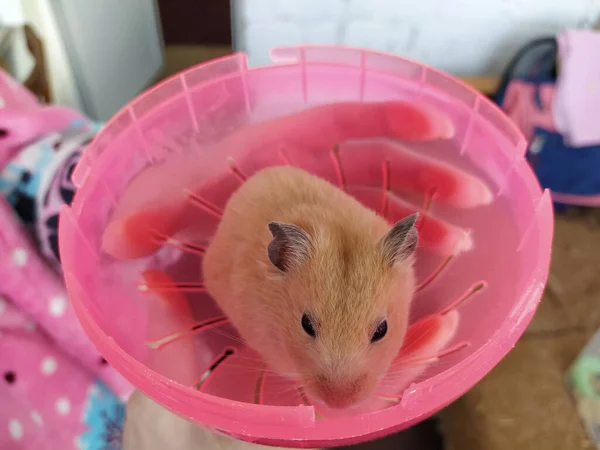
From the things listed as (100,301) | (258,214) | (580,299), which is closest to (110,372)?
(100,301)

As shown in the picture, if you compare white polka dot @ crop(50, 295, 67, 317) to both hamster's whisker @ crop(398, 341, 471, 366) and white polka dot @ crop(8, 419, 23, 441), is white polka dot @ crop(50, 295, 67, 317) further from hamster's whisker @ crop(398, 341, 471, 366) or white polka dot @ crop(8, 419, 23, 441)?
hamster's whisker @ crop(398, 341, 471, 366)

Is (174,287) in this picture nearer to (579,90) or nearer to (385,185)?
(385,185)

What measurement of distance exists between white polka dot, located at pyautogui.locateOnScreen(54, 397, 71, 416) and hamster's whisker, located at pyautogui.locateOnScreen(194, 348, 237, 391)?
0.35 metres

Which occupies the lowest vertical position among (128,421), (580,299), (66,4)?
(580,299)

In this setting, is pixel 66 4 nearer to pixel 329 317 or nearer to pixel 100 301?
pixel 100 301

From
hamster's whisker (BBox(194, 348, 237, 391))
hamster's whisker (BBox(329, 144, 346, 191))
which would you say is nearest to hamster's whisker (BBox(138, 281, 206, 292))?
hamster's whisker (BBox(194, 348, 237, 391))

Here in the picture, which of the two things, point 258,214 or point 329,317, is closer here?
point 329,317

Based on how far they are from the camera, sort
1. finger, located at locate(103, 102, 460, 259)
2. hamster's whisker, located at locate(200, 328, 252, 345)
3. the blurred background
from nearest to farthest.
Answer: hamster's whisker, located at locate(200, 328, 252, 345) < finger, located at locate(103, 102, 460, 259) < the blurred background

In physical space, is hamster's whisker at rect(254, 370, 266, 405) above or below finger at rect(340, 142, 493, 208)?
below

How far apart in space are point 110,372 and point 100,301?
0.36m

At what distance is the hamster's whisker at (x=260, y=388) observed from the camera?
827 millimetres

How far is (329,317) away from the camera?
67 cm

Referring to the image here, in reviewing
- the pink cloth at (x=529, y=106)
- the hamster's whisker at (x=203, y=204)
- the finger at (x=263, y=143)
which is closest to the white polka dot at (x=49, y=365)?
the finger at (x=263, y=143)

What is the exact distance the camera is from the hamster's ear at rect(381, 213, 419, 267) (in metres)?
0.66
